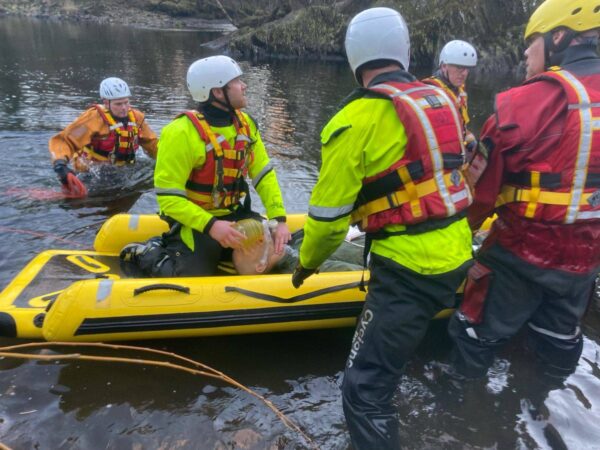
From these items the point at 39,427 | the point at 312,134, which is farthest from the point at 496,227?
the point at 312,134

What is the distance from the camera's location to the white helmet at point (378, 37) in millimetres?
2105

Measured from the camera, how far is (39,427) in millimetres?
2801

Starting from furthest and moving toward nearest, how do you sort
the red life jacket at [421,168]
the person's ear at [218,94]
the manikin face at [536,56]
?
the person's ear at [218,94], the manikin face at [536,56], the red life jacket at [421,168]

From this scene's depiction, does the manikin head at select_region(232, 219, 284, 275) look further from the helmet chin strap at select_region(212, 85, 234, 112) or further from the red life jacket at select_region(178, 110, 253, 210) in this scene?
the helmet chin strap at select_region(212, 85, 234, 112)

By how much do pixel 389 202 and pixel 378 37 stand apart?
72cm

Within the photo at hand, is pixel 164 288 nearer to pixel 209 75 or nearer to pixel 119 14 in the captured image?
pixel 209 75

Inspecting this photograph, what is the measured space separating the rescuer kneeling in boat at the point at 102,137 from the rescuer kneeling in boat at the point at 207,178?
7.51ft

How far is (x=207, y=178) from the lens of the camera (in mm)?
3623

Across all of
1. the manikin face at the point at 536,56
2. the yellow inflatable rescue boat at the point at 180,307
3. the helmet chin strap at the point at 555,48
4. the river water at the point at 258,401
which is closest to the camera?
the helmet chin strap at the point at 555,48

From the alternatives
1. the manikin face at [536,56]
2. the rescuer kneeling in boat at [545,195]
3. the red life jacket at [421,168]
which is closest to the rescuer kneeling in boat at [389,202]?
the red life jacket at [421,168]

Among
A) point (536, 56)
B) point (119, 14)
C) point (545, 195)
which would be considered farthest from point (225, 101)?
point (119, 14)

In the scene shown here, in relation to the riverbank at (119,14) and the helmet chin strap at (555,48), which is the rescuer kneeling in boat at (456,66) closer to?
the helmet chin strap at (555,48)

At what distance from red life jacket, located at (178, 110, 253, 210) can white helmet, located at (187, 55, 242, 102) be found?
18 cm

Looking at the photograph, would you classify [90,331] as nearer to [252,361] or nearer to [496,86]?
[252,361]
